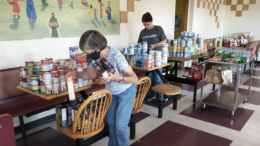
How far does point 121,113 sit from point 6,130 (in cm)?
85

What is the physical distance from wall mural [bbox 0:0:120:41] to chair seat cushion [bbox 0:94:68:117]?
0.75m

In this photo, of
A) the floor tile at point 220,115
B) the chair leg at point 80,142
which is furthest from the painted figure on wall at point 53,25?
the floor tile at point 220,115

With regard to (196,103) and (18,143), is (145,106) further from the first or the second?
(18,143)

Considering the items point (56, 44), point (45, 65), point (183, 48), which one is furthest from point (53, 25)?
point (183, 48)

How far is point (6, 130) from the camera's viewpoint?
4.33ft

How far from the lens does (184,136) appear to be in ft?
7.88

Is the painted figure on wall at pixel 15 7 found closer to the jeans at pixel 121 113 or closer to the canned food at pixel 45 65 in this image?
the canned food at pixel 45 65

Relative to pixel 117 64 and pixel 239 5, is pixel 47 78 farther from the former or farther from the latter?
pixel 239 5

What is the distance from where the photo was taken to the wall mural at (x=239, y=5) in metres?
6.93

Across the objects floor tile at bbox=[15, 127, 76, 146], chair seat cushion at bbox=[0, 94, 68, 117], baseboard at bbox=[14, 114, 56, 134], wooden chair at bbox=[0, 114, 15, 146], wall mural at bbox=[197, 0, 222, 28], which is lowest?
floor tile at bbox=[15, 127, 76, 146]

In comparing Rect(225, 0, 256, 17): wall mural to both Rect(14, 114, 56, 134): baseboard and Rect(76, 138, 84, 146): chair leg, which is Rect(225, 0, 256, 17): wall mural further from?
Rect(76, 138, 84, 146): chair leg

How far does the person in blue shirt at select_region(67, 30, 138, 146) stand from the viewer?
4.91 ft

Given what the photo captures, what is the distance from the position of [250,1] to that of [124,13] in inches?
217

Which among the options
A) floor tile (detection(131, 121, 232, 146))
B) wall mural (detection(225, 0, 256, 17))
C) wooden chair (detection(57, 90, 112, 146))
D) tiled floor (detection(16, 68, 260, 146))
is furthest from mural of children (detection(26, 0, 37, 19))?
wall mural (detection(225, 0, 256, 17))
